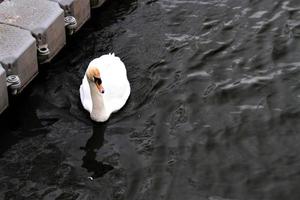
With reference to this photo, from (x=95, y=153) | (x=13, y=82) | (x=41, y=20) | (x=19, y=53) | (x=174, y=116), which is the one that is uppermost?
(x=41, y=20)

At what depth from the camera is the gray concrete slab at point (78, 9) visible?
474 inches

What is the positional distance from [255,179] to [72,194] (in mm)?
2539

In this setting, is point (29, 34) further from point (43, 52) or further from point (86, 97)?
point (86, 97)

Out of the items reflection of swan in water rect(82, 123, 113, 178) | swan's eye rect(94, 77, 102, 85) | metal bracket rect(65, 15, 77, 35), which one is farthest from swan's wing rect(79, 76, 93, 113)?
metal bracket rect(65, 15, 77, 35)

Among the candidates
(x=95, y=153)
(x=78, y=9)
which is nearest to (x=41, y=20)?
(x=78, y=9)

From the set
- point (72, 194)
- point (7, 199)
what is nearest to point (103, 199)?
point (72, 194)

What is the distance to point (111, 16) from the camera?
13242mm

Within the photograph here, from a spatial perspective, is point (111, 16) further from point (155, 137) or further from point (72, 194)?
point (72, 194)

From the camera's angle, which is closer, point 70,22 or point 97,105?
point 97,105

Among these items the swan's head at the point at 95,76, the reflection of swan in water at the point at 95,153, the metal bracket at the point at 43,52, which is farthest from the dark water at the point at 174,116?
the swan's head at the point at 95,76

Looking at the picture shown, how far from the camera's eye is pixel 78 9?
12.4 m

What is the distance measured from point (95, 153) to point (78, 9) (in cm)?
337

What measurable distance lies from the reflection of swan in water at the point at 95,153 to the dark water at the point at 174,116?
0.02m

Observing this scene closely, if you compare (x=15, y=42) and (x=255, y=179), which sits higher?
(x=15, y=42)
